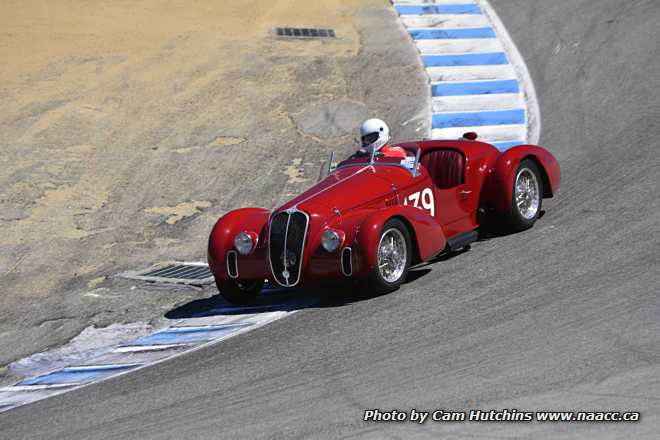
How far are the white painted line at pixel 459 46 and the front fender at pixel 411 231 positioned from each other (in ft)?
28.4

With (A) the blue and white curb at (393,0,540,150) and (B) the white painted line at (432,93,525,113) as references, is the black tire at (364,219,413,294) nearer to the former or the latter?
(A) the blue and white curb at (393,0,540,150)

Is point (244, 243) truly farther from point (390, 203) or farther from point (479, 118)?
point (479, 118)

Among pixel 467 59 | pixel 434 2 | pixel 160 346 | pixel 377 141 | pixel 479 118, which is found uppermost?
pixel 434 2

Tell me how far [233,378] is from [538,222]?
14.7 ft

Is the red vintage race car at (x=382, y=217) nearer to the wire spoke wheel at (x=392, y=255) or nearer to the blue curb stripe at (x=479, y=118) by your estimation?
the wire spoke wheel at (x=392, y=255)

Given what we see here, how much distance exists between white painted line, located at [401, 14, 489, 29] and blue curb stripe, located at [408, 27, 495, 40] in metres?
0.20

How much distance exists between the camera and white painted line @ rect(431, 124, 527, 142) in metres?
14.6

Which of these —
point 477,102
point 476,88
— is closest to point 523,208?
point 477,102

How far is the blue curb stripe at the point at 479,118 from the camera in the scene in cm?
1508

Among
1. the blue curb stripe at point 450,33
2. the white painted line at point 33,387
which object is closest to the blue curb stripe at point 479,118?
the blue curb stripe at point 450,33

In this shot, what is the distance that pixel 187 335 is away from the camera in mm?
9344

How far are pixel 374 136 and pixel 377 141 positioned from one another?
0.20ft

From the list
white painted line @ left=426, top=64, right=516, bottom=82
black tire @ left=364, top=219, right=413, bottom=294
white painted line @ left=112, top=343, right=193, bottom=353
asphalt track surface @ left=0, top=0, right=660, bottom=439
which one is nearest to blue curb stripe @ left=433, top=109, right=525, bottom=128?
white painted line @ left=426, top=64, right=516, bottom=82

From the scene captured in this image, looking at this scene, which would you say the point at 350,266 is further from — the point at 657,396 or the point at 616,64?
the point at 616,64
